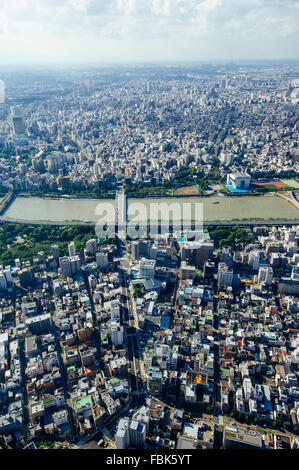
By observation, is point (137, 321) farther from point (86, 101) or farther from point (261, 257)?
point (86, 101)

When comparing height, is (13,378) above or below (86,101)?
below

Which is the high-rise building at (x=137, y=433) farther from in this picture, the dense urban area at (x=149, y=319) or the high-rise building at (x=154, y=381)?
the high-rise building at (x=154, y=381)

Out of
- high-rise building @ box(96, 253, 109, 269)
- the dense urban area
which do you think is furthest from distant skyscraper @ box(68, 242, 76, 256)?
high-rise building @ box(96, 253, 109, 269)

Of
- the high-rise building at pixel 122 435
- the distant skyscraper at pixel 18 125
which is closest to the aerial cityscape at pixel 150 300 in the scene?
the high-rise building at pixel 122 435

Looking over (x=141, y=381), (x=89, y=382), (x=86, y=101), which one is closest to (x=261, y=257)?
(x=141, y=381)

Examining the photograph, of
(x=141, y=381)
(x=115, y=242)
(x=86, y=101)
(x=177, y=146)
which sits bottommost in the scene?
(x=141, y=381)

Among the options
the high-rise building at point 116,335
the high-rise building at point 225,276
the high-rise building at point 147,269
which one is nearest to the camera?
the high-rise building at point 116,335
